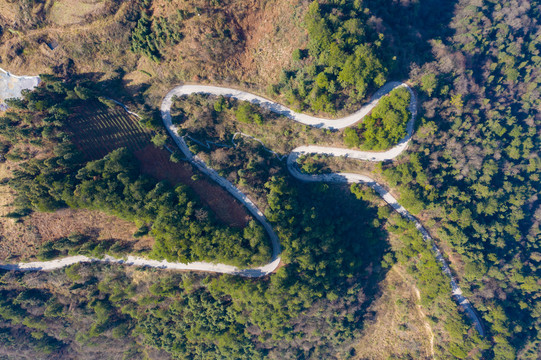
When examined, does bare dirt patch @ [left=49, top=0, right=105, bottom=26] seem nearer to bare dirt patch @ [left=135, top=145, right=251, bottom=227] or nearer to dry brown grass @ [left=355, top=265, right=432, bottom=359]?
bare dirt patch @ [left=135, top=145, right=251, bottom=227]

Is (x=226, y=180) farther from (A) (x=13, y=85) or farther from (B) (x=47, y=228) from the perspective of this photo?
(A) (x=13, y=85)

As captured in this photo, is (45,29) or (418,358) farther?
(418,358)

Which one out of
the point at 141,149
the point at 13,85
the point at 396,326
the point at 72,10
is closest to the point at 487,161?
the point at 396,326

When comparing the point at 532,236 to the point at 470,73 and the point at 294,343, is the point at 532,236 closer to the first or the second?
the point at 470,73

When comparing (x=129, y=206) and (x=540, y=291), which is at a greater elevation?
(x=129, y=206)

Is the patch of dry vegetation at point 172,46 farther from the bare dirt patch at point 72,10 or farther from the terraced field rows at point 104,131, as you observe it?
the terraced field rows at point 104,131

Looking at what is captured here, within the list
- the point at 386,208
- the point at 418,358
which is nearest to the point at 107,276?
the point at 386,208
